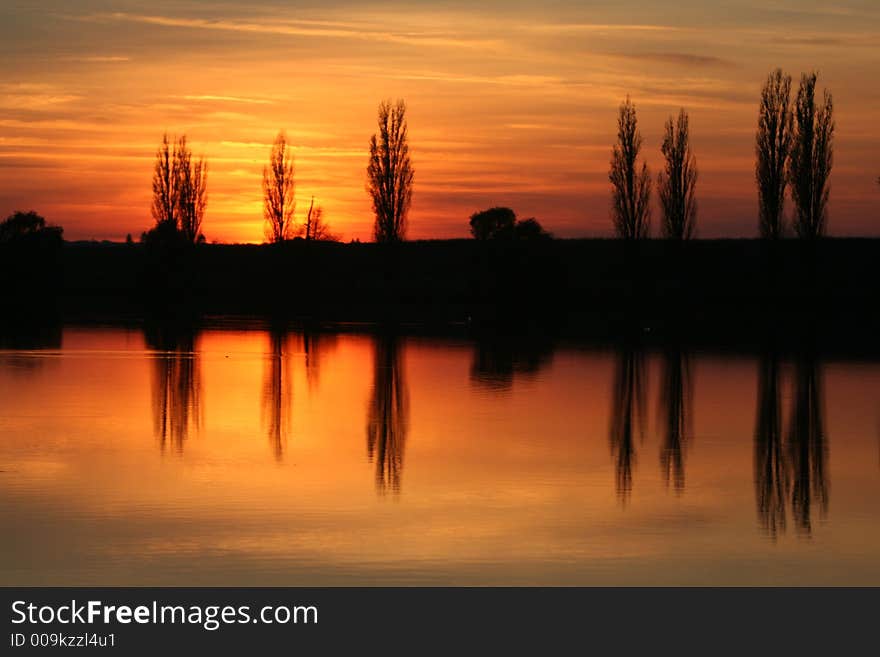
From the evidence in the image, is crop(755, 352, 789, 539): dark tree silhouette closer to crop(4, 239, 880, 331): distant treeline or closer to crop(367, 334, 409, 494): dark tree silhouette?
crop(367, 334, 409, 494): dark tree silhouette

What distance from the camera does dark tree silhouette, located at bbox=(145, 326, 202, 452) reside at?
12.0 meters

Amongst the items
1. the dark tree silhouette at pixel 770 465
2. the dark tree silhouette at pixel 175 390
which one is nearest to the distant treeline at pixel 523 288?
the dark tree silhouette at pixel 175 390

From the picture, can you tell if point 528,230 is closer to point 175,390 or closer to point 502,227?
point 502,227

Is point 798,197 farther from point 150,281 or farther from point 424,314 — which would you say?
point 150,281

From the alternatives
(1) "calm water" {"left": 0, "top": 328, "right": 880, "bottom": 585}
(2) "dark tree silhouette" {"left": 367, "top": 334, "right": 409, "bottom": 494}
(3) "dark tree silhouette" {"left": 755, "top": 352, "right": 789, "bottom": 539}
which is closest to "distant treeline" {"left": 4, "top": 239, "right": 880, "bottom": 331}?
(2) "dark tree silhouette" {"left": 367, "top": 334, "right": 409, "bottom": 494}

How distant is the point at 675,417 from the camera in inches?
534

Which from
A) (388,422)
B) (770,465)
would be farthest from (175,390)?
(770,465)

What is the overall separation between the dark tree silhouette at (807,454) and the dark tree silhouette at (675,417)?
Result: 0.89m

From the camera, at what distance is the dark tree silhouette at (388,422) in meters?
9.77

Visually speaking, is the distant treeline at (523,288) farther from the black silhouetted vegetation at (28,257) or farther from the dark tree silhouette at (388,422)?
the dark tree silhouette at (388,422)

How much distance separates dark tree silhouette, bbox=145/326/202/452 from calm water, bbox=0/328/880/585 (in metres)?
0.07

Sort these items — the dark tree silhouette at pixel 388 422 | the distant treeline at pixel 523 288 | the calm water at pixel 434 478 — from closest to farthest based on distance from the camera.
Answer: the calm water at pixel 434 478 < the dark tree silhouette at pixel 388 422 < the distant treeline at pixel 523 288
